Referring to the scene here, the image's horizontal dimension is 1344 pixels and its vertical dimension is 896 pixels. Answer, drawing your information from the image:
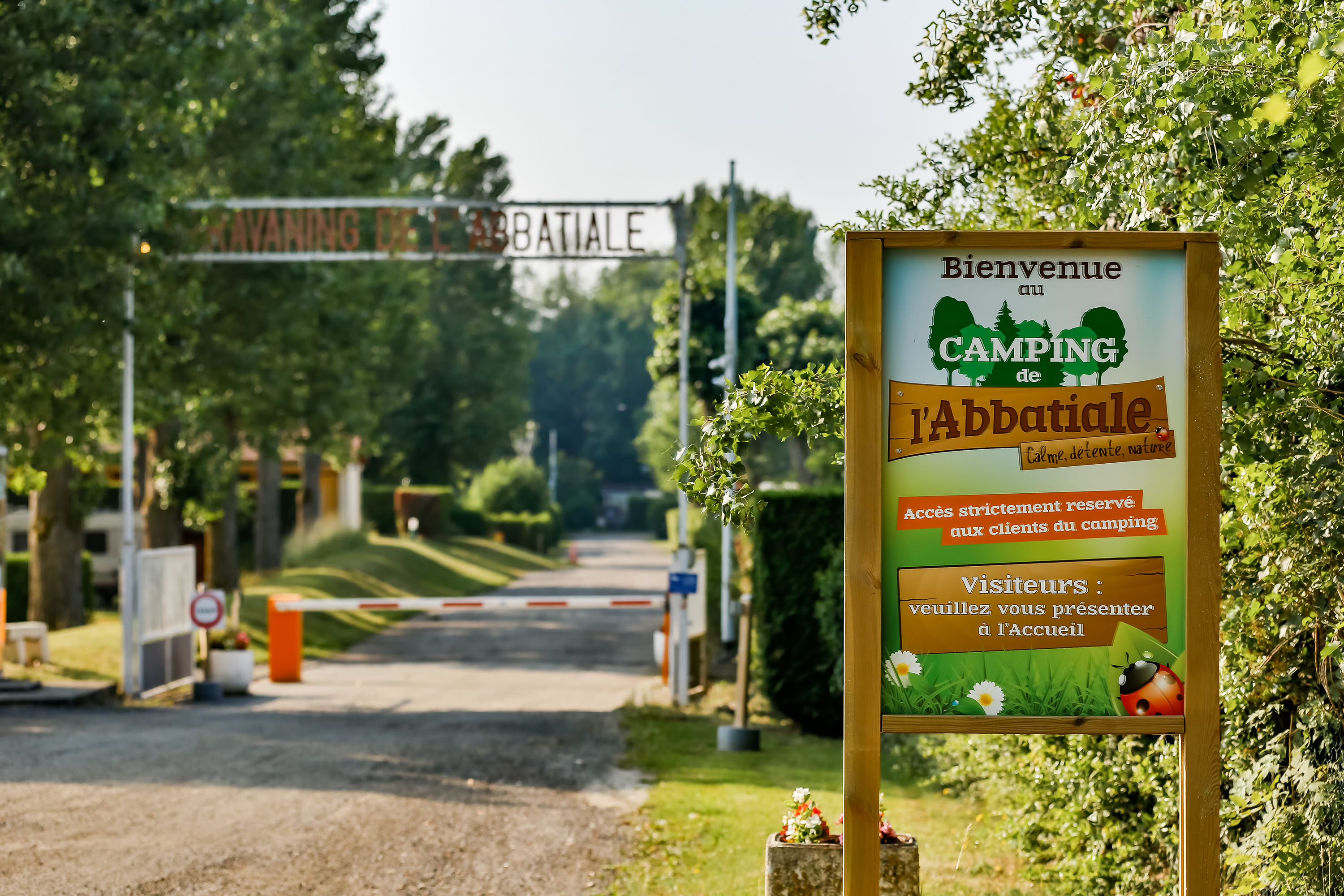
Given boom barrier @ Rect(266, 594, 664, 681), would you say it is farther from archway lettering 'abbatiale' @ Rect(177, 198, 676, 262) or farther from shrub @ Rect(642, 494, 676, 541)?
shrub @ Rect(642, 494, 676, 541)

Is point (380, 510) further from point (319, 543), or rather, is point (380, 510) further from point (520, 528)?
point (319, 543)

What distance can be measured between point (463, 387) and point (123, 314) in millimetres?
40747

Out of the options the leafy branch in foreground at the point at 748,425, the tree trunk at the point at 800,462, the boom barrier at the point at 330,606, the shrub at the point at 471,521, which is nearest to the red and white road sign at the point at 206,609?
the boom barrier at the point at 330,606

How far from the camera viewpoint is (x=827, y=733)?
13977 millimetres

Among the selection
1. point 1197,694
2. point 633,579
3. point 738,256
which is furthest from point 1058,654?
point 633,579

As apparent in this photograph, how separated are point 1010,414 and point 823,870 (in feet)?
7.08

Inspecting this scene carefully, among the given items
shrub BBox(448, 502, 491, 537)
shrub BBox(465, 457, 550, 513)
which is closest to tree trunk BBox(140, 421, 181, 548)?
shrub BBox(448, 502, 491, 537)

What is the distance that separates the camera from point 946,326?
4.36 metres

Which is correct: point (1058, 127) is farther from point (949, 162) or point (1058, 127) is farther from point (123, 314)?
point (123, 314)

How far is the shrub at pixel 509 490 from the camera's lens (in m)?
66.6

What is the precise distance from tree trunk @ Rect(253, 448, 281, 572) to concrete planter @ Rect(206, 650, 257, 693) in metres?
17.1

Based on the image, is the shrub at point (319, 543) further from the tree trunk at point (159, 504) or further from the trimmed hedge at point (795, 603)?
the trimmed hedge at point (795, 603)

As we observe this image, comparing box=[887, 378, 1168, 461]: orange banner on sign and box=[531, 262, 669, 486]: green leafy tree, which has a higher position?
box=[531, 262, 669, 486]: green leafy tree

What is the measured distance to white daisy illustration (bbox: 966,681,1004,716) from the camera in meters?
4.34
